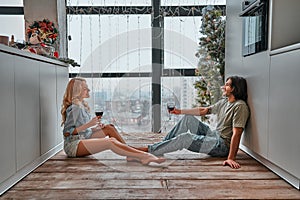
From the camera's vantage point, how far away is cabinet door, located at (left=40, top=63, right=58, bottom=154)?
262cm

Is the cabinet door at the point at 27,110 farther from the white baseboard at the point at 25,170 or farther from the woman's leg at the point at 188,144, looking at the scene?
the woman's leg at the point at 188,144

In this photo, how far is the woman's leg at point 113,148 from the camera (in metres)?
2.54

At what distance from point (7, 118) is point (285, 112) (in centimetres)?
189

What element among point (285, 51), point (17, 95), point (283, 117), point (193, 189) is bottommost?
point (193, 189)

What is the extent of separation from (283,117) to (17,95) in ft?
6.21

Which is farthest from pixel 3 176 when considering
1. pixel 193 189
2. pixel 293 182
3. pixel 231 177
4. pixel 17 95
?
pixel 293 182

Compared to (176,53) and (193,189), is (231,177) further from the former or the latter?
(176,53)

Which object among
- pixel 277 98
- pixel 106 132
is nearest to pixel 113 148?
pixel 106 132

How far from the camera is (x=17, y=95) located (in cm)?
209

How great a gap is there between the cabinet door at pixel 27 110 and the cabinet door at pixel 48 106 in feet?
0.38

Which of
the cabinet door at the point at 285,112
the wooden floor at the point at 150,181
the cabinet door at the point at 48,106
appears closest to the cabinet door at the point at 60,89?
the cabinet door at the point at 48,106

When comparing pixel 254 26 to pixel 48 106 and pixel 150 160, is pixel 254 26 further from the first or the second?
pixel 48 106

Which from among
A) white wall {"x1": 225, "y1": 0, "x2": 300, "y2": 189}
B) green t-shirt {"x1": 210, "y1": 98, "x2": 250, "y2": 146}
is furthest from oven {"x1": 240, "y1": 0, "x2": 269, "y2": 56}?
green t-shirt {"x1": 210, "y1": 98, "x2": 250, "y2": 146}

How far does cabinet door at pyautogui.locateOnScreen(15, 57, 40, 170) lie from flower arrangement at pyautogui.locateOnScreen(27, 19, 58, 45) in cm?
103
